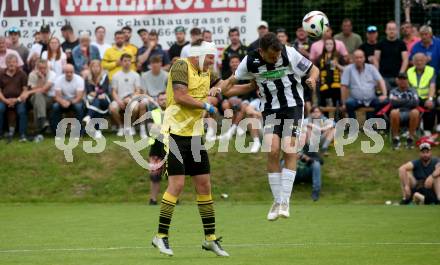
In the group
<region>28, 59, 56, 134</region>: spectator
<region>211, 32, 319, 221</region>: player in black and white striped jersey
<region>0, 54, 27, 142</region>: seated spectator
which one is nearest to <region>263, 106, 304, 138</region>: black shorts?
<region>211, 32, 319, 221</region>: player in black and white striped jersey

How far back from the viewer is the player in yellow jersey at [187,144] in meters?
12.0

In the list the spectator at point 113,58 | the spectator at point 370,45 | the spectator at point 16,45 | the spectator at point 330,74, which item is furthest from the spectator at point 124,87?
the spectator at point 370,45

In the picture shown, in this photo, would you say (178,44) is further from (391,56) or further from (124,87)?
(391,56)

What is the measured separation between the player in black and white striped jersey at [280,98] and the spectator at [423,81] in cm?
960

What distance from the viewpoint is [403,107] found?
873 inches

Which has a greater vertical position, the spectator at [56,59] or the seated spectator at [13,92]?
the spectator at [56,59]

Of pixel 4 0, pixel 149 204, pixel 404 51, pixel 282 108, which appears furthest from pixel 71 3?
pixel 282 108

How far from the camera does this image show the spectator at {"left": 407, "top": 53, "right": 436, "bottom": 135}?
22.2 meters

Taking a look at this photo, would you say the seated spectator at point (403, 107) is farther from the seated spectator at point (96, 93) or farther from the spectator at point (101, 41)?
the spectator at point (101, 41)

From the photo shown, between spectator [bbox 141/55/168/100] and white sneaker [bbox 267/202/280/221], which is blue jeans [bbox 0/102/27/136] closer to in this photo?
spectator [bbox 141/55/168/100]

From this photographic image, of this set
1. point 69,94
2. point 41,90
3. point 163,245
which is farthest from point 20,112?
point 163,245

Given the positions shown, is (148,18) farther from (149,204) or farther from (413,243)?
(413,243)

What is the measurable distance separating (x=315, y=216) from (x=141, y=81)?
709 centimetres

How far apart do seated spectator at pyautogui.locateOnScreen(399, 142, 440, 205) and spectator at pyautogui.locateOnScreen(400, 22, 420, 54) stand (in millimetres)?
4063
